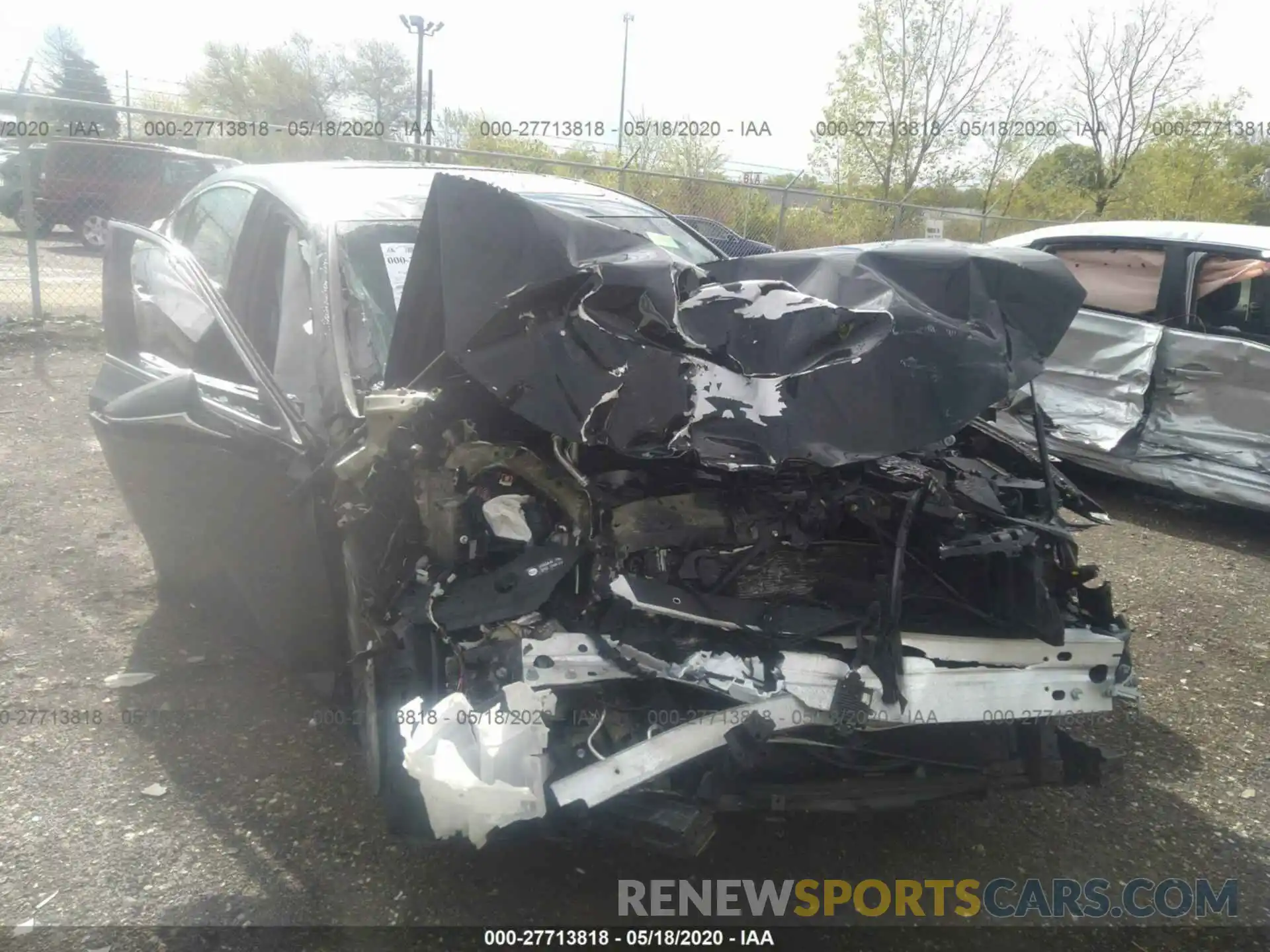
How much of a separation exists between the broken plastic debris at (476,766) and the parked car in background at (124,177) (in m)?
10.1

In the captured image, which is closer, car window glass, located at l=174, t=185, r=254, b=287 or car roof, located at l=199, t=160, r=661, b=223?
car roof, located at l=199, t=160, r=661, b=223

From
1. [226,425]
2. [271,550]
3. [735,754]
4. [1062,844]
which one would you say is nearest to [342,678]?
[271,550]

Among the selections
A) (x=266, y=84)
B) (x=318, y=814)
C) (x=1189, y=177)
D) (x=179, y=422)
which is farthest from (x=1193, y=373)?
(x=266, y=84)

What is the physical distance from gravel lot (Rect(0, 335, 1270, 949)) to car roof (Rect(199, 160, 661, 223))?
1668 millimetres

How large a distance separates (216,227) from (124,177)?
8164 millimetres

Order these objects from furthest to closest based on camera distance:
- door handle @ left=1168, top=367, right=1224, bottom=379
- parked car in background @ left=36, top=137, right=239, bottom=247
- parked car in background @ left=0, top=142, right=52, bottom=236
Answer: parked car in background @ left=0, top=142, right=52, bottom=236 < parked car in background @ left=36, top=137, right=239, bottom=247 < door handle @ left=1168, top=367, right=1224, bottom=379

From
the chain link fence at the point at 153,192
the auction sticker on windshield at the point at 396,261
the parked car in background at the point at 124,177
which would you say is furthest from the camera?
the parked car in background at the point at 124,177

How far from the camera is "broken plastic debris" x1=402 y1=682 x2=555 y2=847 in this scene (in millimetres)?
2072

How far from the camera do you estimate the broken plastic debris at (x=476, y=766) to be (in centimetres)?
207

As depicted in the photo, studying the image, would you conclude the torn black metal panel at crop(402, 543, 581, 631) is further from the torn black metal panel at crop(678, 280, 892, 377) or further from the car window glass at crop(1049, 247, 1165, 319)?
the car window glass at crop(1049, 247, 1165, 319)

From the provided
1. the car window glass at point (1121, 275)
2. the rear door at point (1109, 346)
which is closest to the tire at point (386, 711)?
the rear door at point (1109, 346)

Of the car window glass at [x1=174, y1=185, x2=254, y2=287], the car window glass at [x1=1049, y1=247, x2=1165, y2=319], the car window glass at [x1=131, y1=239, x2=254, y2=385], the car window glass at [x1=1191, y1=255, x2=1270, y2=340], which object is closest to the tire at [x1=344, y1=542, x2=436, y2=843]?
the car window glass at [x1=131, y1=239, x2=254, y2=385]
